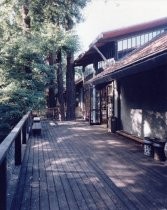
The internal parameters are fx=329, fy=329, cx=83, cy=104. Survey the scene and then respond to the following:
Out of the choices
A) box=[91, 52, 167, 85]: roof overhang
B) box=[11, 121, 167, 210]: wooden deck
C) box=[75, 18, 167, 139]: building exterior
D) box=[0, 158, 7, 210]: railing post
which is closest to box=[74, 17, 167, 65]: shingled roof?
box=[75, 18, 167, 139]: building exterior

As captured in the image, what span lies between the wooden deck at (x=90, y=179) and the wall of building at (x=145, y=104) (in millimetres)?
862

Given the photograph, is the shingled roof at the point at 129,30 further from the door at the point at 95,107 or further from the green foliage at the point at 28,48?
the door at the point at 95,107

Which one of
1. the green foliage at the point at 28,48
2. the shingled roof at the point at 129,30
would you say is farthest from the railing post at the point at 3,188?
the green foliage at the point at 28,48

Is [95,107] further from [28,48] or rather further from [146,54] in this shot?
[146,54]

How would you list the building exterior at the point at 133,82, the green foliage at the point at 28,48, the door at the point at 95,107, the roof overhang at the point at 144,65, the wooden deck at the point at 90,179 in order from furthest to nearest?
the door at the point at 95,107
the green foliage at the point at 28,48
the building exterior at the point at 133,82
the roof overhang at the point at 144,65
the wooden deck at the point at 90,179

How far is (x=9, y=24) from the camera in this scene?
20109 mm

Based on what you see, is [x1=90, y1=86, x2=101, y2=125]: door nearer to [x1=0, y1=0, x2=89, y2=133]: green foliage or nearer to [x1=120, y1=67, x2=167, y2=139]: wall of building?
[x1=0, y1=0, x2=89, y2=133]: green foliage

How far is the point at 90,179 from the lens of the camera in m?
6.33

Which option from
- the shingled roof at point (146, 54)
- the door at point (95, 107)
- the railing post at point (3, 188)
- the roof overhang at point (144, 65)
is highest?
the shingled roof at point (146, 54)

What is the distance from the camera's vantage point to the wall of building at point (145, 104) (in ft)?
30.2

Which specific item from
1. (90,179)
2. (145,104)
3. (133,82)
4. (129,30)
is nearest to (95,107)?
(129,30)

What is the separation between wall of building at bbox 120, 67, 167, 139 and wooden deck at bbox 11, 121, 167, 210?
862 millimetres

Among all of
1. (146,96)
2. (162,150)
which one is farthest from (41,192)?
(146,96)

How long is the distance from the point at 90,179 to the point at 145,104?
16.1ft
